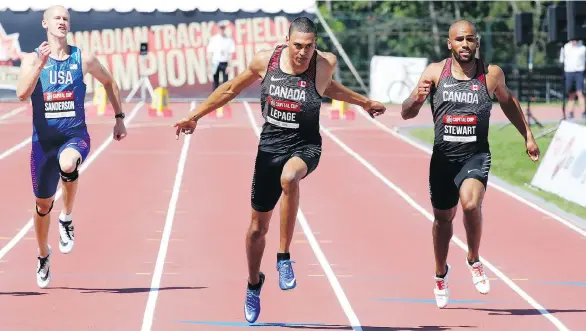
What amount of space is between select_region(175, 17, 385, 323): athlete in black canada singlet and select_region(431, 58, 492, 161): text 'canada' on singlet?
0.94 meters

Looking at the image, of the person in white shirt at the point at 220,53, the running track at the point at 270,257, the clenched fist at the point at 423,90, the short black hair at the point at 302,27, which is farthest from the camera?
the person in white shirt at the point at 220,53

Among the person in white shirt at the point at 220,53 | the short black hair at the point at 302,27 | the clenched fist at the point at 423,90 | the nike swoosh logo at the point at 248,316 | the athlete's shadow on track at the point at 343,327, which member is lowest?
the person in white shirt at the point at 220,53

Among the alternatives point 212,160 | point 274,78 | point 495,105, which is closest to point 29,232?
point 274,78

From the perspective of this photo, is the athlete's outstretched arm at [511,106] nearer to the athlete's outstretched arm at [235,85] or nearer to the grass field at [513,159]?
the athlete's outstretched arm at [235,85]

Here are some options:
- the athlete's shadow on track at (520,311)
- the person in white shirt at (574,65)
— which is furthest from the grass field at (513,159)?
the athlete's shadow on track at (520,311)

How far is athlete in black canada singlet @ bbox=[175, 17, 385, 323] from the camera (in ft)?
29.0

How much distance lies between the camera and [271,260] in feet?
40.9

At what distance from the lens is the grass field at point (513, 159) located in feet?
58.6

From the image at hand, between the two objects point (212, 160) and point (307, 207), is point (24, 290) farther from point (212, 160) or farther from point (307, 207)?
point (212, 160)

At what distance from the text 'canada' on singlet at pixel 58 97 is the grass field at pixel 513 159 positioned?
25.3 feet

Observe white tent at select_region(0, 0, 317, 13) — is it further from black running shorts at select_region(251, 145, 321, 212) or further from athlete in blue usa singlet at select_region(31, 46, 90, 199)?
black running shorts at select_region(251, 145, 321, 212)

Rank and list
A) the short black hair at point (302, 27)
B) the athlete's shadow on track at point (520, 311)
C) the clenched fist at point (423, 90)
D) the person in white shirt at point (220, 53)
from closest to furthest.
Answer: the short black hair at point (302, 27), the clenched fist at point (423, 90), the athlete's shadow on track at point (520, 311), the person in white shirt at point (220, 53)

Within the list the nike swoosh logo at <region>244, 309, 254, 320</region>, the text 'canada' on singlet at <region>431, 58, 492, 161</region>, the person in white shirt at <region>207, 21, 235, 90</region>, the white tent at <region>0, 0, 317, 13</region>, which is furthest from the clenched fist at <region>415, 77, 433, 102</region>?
the white tent at <region>0, 0, 317, 13</region>

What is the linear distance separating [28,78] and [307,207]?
6.89m
